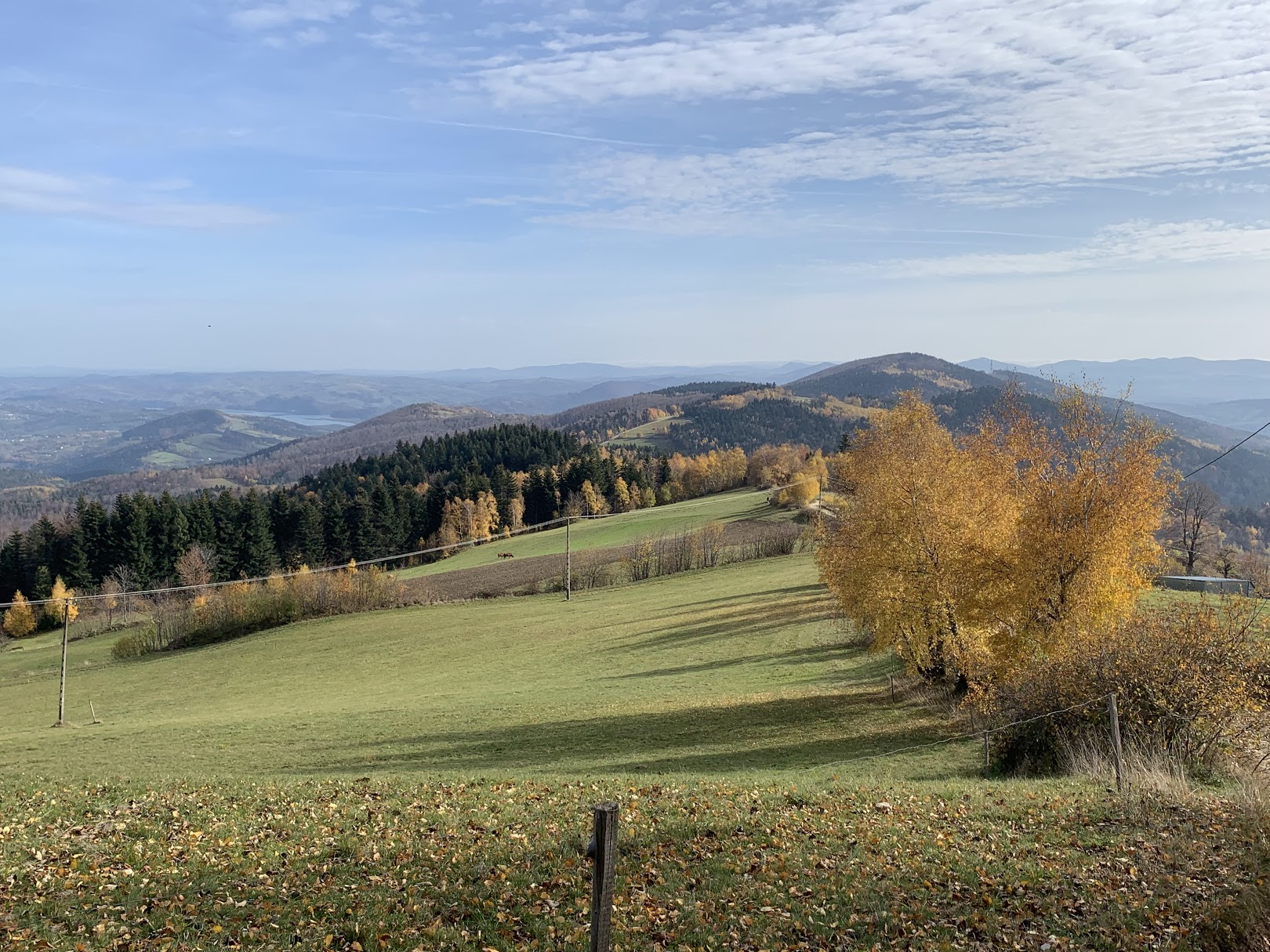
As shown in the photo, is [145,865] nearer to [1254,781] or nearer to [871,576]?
[1254,781]

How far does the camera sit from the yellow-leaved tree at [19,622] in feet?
253

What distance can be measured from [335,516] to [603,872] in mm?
103356

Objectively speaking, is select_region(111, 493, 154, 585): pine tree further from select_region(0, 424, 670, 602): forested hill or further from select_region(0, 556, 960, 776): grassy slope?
select_region(0, 556, 960, 776): grassy slope

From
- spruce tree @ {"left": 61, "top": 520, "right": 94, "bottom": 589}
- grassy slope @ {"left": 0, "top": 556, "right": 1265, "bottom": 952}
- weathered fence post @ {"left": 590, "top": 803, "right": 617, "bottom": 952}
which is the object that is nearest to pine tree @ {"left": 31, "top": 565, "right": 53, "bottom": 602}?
spruce tree @ {"left": 61, "top": 520, "right": 94, "bottom": 589}

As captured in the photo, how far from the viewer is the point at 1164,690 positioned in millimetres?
16156

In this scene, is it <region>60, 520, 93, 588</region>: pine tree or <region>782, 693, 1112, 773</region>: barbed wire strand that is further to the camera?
<region>60, 520, 93, 588</region>: pine tree

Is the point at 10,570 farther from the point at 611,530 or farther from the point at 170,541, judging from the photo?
the point at 611,530

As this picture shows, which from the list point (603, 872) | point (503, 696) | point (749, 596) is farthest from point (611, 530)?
point (603, 872)

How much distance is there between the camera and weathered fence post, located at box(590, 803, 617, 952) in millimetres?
4891

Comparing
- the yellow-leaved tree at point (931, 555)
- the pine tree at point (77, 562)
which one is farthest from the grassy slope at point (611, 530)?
the yellow-leaved tree at point (931, 555)

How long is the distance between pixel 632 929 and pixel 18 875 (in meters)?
7.62

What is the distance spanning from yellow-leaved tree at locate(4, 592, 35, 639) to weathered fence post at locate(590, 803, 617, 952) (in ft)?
312

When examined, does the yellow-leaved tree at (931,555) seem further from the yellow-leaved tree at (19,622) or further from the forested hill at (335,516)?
the yellow-leaved tree at (19,622)

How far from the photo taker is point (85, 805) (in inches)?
513
